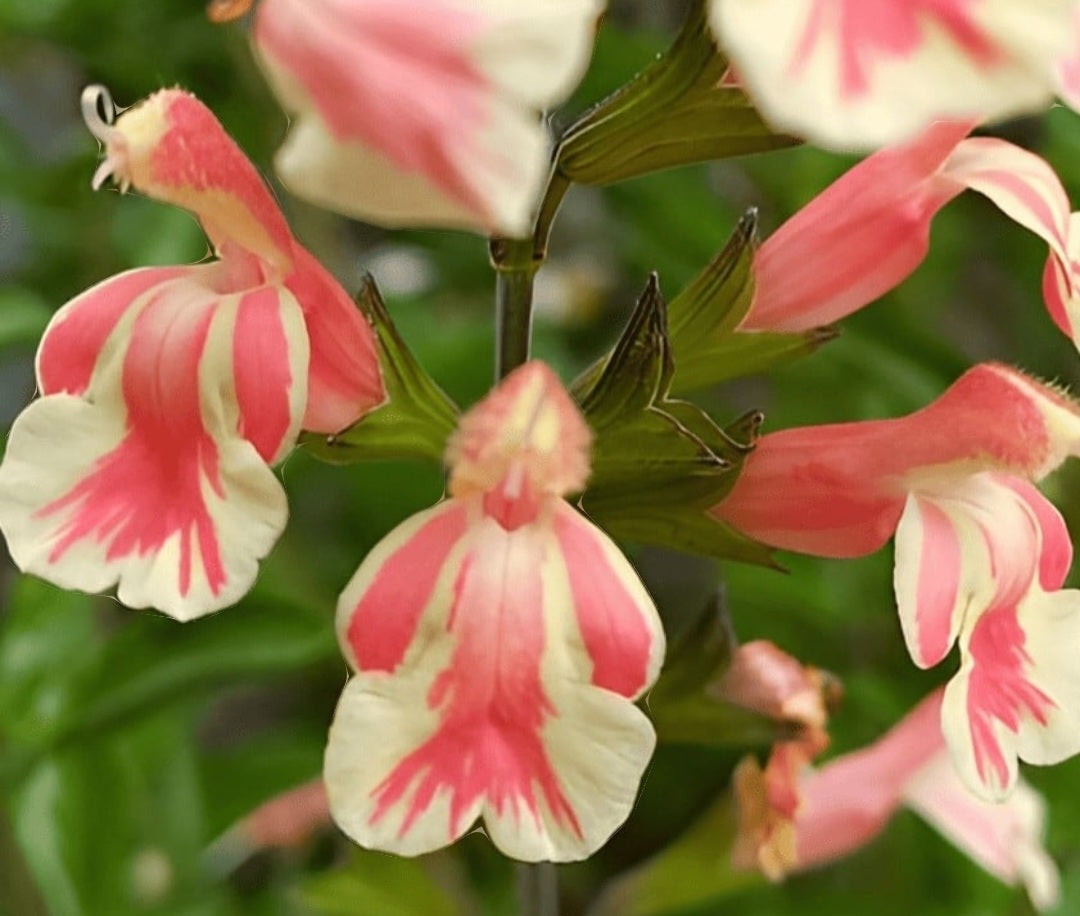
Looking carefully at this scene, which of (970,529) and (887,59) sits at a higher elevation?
(887,59)

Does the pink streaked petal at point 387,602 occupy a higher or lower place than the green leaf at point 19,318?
higher

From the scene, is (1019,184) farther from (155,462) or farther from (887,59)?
(155,462)

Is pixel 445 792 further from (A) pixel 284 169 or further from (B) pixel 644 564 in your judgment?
(B) pixel 644 564

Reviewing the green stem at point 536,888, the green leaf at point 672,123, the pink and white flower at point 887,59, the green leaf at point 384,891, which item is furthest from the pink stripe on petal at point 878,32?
the green leaf at point 384,891

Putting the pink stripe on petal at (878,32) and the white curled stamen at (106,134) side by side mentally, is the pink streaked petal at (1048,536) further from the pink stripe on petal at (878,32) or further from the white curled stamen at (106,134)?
the white curled stamen at (106,134)

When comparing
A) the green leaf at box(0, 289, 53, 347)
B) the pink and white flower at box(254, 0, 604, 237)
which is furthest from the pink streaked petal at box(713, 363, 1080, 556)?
the green leaf at box(0, 289, 53, 347)

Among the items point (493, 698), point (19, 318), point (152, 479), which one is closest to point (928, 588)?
point (493, 698)

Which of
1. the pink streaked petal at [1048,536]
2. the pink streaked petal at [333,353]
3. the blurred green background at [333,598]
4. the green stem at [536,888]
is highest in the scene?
the pink streaked petal at [333,353]

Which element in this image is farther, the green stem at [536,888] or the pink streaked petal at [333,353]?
the green stem at [536,888]
